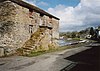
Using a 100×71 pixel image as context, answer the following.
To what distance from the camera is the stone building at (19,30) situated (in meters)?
20.0

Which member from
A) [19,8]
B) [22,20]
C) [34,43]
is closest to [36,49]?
[34,43]

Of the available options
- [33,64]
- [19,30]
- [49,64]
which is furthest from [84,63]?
[19,30]

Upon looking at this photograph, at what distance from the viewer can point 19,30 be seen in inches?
841

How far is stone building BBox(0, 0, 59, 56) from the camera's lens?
65.6 ft

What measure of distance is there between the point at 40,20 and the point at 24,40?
20.6 feet

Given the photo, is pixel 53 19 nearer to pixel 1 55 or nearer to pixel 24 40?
pixel 24 40

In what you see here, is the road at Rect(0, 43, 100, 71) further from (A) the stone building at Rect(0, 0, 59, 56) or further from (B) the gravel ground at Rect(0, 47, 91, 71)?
(A) the stone building at Rect(0, 0, 59, 56)

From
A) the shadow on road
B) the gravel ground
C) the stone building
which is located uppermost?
the stone building

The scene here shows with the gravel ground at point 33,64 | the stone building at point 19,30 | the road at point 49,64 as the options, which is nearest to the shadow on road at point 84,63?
the road at point 49,64

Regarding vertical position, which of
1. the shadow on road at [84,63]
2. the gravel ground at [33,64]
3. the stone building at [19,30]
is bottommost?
the shadow on road at [84,63]

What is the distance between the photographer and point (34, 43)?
2227 centimetres

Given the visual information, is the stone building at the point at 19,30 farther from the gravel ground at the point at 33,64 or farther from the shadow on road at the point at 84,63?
the shadow on road at the point at 84,63

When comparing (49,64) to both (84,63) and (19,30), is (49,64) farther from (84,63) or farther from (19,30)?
(19,30)

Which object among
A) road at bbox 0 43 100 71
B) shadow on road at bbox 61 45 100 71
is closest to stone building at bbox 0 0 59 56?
road at bbox 0 43 100 71
